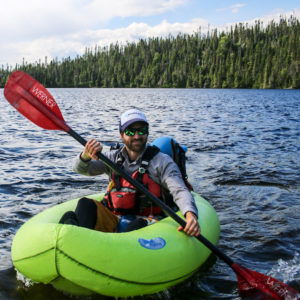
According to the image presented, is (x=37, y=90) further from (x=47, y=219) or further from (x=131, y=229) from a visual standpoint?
(x=131, y=229)

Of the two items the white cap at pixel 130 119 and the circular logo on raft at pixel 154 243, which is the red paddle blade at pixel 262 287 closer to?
the circular logo on raft at pixel 154 243

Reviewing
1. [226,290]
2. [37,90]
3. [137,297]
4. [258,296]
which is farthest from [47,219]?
[258,296]

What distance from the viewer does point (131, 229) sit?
3576 millimetres

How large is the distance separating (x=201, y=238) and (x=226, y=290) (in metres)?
0.68

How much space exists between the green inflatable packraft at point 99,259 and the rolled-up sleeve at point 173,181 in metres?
0.35

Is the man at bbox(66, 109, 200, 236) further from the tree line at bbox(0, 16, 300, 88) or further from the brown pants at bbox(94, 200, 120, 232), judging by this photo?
the tree line at bbox(0, 16, 300, 88)

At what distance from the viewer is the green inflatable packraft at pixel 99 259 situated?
286 cm

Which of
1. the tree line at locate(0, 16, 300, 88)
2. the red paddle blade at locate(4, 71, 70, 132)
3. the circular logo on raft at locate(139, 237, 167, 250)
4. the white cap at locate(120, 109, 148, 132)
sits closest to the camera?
the circular logo on raft at locate(139, 237, 167, 250)

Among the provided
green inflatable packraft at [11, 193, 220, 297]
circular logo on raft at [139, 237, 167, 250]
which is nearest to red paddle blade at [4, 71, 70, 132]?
green inflatable packraft at [11, 193, 220, 297]

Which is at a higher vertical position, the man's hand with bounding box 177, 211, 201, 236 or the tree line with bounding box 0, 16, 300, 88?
the tree line with bounding box 0, 16, 300, 88

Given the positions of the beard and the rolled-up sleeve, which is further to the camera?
the beard

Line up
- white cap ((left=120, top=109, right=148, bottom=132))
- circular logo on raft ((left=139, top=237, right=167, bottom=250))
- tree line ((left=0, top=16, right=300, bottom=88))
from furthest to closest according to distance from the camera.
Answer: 1. tree line ((left=0, top=16, right=300, bottom=88))
2. white cap ((left=120, top=109, right=148, bottom=132))
3. circular logo on raft ((left=139, top=237, right=167, bottom=250))

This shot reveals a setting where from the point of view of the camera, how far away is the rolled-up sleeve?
3.59 m

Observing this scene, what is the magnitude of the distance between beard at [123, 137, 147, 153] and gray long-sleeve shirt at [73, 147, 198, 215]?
0.10m
